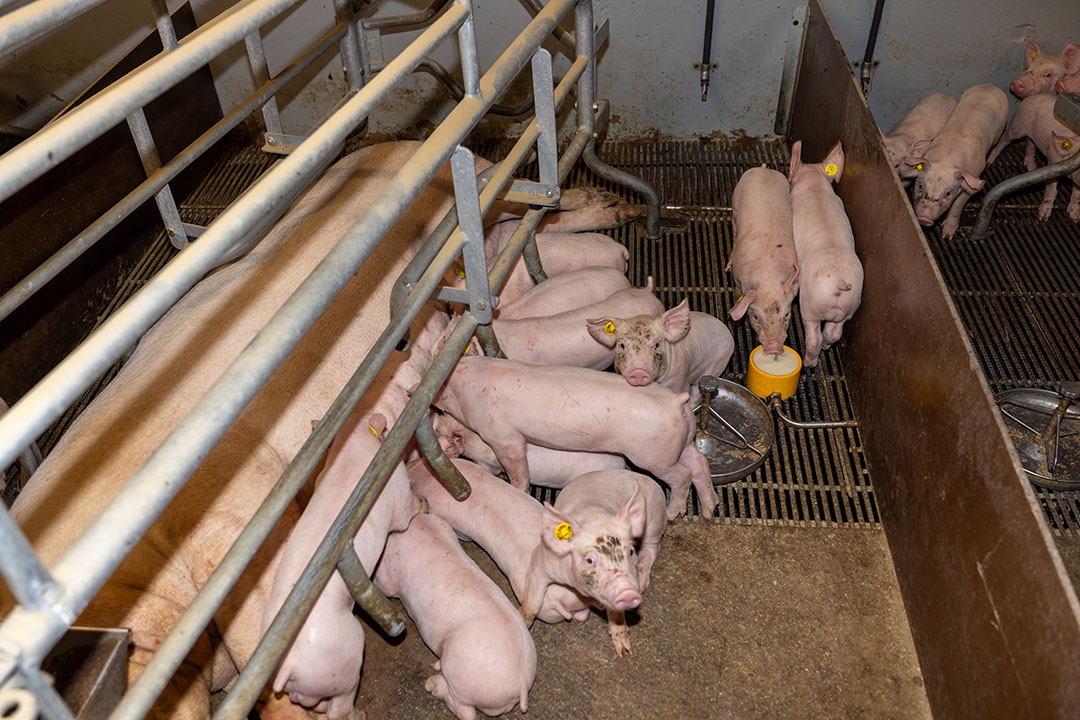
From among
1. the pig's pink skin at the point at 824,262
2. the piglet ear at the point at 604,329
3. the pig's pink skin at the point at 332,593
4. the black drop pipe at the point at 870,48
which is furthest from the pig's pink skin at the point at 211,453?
the black drop pipe at the point at 870,48

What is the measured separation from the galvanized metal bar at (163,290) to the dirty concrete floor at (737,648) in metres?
1.78

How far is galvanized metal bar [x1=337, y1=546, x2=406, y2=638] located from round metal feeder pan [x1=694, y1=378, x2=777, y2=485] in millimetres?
1369

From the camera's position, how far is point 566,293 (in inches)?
131

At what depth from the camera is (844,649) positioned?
8.39 feet

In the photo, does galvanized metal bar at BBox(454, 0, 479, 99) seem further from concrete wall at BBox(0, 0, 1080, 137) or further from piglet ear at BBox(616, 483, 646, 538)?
concrete wall at BBox(0, 0, 1080, 137)

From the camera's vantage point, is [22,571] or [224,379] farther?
[224,379]

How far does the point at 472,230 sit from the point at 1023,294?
9.40ft

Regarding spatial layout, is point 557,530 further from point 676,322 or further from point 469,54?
point 469,54

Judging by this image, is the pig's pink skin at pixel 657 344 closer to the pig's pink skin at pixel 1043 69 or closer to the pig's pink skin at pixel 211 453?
the pig's pink skin at pixel 211 453

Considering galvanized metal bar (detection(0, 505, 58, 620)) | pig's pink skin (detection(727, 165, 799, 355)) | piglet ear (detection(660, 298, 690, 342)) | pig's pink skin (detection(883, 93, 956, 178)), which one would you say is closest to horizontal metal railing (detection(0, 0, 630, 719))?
galvanized metal bar (detection(0, 505, 58, 620))

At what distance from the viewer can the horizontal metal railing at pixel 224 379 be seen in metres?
0.97

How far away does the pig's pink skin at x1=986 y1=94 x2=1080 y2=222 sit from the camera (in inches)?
161

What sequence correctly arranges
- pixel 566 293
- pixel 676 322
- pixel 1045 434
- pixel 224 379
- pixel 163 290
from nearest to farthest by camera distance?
1. pixel 163 290
2. pixel 224 379
3. pixel 676 322
4. pixel 1045 434
5. pixel 566 293

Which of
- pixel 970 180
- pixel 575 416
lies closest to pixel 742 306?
pixel 575 416
